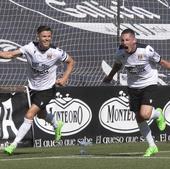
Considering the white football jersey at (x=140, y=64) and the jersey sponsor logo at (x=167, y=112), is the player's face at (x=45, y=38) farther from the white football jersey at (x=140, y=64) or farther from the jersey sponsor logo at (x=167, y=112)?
the jersey sponsor logo at (x=167, y=112)

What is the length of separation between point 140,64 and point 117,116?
4.29 m

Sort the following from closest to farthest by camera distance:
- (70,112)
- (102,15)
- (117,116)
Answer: (70,112), (117,116), (102,15)

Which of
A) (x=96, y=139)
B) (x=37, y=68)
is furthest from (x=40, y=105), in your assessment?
(x=96, y=139)

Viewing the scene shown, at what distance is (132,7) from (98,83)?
190 inches

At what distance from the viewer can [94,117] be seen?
1488cm

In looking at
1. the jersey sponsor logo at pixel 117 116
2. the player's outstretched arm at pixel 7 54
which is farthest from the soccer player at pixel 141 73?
the jersey sponsor logo at pixel 117 116

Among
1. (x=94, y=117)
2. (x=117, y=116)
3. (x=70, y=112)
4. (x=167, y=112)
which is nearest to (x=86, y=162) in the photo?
(x=70, y=112)

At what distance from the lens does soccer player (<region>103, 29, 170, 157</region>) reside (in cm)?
1082

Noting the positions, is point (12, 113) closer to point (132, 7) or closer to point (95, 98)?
point (95, 98)

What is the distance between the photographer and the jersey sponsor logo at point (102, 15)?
2108 cm

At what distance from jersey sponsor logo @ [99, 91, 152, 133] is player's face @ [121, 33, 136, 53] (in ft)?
14.1

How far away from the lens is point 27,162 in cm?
970

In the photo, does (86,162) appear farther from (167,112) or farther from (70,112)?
(167,112)

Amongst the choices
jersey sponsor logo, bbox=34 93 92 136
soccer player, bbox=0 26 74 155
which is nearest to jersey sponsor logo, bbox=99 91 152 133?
jersey sponsor logo, bbox=34 93 92 136
